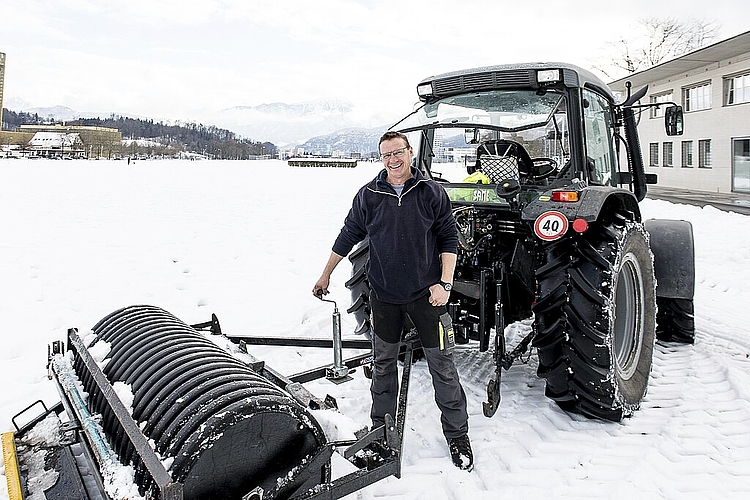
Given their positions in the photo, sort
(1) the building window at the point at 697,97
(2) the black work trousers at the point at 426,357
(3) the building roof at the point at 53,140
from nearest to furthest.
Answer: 1. (2) the black work trousers at the point at 426,357
2. (1) the building window at the point at 697,97
3. (3) the building roof at the point at 53,140

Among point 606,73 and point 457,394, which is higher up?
point 606,73

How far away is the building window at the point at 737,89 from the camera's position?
81.3 ft

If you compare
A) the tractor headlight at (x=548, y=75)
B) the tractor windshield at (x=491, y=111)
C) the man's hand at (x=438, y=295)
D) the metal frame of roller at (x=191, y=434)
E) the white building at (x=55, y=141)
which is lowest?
the metal frame of roller at (x=191, y=434)

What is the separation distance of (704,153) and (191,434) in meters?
31.3

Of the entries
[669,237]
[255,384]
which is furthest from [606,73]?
[255,384]

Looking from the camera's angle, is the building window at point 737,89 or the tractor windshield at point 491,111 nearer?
the tractor windshield at point 491,111

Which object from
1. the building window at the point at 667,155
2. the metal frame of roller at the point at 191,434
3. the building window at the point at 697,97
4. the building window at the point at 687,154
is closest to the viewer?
the metal frame of roller at the point at 191,434

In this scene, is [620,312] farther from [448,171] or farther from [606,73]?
[606,73]

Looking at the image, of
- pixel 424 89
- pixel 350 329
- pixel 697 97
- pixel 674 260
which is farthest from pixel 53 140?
pixel 674 260

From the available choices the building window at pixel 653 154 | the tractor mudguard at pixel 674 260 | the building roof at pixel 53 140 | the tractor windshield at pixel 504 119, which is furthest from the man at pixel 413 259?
the building roof at pixel 53 140

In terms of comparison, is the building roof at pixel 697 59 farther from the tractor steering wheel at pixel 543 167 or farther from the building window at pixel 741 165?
the tractor steering wheel at pixel 543 167

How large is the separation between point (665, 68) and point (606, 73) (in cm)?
1626

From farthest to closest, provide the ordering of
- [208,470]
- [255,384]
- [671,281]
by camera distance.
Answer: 1. [671,281]
2. [255,384]
3. [208,470]

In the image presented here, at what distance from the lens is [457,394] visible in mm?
3523
